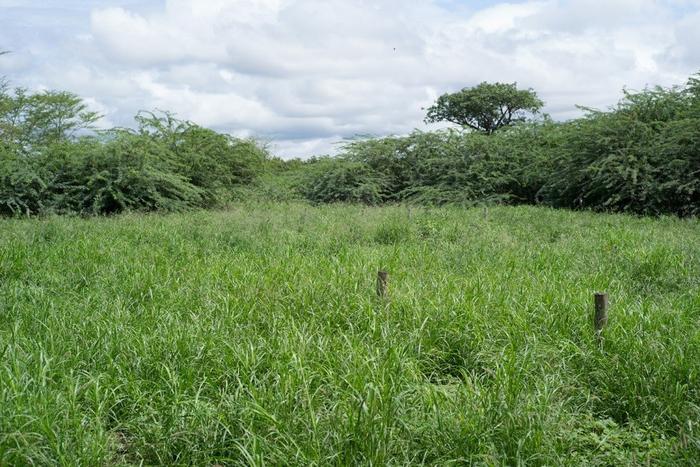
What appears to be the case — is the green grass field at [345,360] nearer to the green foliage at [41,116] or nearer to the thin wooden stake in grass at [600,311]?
the thin wooden stake in grass at [600,311]

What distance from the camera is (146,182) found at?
15719 millimetres

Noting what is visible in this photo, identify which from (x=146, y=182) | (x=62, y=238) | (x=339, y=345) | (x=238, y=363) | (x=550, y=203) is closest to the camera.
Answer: (x=238, y=363)

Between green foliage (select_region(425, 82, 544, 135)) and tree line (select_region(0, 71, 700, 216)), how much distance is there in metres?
16.0

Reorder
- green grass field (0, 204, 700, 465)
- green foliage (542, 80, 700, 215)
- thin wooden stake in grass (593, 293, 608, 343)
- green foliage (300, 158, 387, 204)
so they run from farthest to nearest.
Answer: green foliage (300, 158, 387, 204)
green foliage (542, 80, 700, 215)
thin wooden stake in grass (593, 293, 608, 343)
green grass field (0, 204, 700, 465)

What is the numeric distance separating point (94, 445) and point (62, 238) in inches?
298

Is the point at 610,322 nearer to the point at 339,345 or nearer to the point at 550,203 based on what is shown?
the point at 339,345

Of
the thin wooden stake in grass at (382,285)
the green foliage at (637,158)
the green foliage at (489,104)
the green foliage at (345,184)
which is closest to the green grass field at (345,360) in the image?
the thin wooden stake in grass at (382,285)

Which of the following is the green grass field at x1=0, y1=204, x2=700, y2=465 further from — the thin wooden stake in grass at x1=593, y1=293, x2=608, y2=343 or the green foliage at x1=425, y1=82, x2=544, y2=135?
the green foliage at x1=425, y1=82, x2=544, y2=135

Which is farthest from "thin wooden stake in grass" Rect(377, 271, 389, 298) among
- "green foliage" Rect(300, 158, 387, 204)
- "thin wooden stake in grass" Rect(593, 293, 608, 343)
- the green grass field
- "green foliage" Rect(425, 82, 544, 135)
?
"green foliage" Rect(425, 82, 544, 135)

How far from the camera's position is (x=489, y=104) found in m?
36.2

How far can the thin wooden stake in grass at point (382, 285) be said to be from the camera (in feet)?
18.2

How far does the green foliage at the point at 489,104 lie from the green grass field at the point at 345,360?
2958 centimetres

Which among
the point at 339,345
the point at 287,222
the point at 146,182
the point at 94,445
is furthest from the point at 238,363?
the point at 146,182

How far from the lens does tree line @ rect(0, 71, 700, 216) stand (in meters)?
14.7
